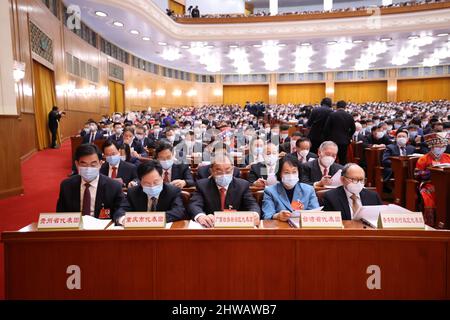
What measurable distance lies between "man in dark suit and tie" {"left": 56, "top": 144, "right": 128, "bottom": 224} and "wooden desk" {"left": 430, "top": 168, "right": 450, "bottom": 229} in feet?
10.4

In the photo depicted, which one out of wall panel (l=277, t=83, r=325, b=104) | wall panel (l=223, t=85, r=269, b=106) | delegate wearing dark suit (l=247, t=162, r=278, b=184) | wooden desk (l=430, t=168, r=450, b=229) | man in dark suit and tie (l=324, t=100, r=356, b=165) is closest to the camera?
wooden desk (l=430, t=168, r=450, b=229)

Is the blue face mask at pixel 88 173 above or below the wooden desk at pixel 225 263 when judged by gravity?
above

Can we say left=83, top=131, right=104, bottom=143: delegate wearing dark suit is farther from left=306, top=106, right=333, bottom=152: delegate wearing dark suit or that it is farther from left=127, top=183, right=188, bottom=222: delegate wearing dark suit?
left=127, top=183, right=188, bottom=222: delegate wearing dark suit

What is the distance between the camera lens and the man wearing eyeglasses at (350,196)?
2609 mm

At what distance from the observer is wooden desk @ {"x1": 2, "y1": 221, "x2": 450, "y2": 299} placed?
1694 mm

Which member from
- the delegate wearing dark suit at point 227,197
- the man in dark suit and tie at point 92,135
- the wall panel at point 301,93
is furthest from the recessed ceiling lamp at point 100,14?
the wall panel at point 301,93

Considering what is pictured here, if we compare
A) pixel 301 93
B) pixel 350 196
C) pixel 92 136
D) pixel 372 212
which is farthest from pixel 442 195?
pixel 301 93

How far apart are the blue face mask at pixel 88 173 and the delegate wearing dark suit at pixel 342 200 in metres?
1.76

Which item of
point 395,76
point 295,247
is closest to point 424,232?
point 295,247

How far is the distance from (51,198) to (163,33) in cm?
1078

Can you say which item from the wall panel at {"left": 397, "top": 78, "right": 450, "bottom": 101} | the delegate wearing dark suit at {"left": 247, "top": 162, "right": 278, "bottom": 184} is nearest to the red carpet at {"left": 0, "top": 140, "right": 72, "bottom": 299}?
the delegate wearing dark suit at {"left": 247, "top": 162, "right": 278, "bottom": 184}

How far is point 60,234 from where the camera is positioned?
5.69ft

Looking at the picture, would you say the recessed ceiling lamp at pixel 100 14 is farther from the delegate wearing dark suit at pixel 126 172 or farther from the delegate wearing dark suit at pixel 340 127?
the delegate wearing dark suit at pixel 126 172
